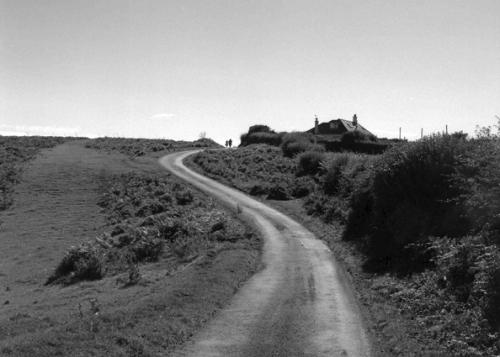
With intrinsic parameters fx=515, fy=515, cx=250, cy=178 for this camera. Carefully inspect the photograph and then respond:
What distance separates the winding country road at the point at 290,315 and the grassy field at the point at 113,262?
0.69m

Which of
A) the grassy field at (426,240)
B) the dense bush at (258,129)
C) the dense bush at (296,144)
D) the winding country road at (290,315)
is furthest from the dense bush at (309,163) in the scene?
the dense bush at (258,129)

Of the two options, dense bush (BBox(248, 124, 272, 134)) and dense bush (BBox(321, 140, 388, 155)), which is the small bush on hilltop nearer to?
dense bush (BBox(248, 124, 272, 134))

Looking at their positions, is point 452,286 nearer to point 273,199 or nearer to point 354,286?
point 354,286

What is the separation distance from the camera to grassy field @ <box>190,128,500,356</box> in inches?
496

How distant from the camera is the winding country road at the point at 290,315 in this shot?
1196 centimetres

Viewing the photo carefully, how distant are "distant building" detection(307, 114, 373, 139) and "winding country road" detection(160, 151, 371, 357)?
6260 centimetres

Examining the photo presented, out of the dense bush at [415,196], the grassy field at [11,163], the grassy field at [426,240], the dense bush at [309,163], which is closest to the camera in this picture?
the grassy field at [426,240]

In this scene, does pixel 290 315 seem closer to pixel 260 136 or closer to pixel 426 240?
pixel 426 240

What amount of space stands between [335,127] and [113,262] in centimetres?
6754

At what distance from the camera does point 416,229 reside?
21750 millimetres

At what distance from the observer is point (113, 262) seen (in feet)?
84.4

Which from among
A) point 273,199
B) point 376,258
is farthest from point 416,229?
point 273,199

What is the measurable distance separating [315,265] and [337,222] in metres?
10.1

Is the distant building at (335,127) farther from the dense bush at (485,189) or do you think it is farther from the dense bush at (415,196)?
the dense bush at (485,189)
